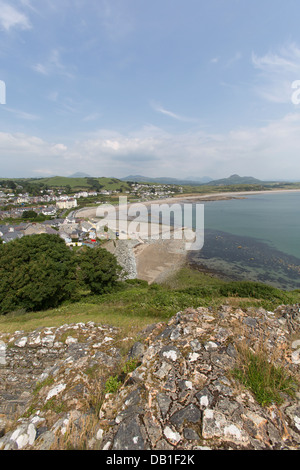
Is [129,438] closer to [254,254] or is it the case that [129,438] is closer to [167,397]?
[167,397]

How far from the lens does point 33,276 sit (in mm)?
14250

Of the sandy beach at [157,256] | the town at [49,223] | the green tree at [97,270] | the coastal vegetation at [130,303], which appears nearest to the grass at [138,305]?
the coastal vegetation at [130,303]

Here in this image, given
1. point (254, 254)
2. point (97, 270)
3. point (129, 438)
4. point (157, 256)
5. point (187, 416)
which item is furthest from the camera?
point (157, 256)

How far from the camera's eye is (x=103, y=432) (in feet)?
9.61

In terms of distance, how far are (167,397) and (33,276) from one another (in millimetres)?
14166

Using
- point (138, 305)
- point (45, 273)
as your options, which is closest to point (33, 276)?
point (45, 273)

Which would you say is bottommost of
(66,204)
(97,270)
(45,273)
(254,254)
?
(254,254)

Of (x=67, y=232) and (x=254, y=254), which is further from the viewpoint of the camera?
(x=67, y=232)

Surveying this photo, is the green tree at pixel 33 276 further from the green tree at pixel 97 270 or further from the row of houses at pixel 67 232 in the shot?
the row of houses at pixel 67 232

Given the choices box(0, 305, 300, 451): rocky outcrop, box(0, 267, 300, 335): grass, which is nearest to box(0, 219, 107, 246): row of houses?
box(0, 267, 300, 335): grass

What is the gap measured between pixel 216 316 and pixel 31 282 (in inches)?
530

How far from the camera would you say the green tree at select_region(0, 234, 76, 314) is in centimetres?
1362

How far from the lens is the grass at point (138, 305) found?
364 inches
